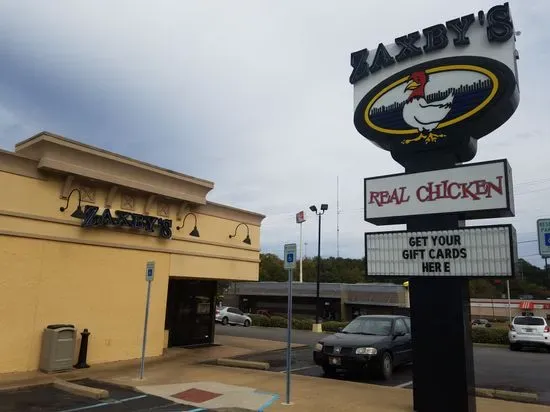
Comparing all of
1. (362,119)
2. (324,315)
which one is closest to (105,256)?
(362,119)

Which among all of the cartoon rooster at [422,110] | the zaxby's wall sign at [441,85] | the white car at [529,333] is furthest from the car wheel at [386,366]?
the white car at [529,333]

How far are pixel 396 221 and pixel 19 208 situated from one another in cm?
883

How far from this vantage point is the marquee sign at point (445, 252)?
776cm

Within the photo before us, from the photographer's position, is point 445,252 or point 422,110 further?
point 422,110

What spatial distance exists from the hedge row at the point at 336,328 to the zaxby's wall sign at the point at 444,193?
17284 millimetres

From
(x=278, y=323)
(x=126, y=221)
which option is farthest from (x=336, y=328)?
(x=126, y=221)

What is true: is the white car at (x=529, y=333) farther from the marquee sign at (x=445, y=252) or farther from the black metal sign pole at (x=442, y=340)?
the marquee sign at (x=445, y=252)

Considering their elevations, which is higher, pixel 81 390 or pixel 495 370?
Result: pixel 495 370

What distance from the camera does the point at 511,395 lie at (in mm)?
9852

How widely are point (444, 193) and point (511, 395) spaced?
466cm

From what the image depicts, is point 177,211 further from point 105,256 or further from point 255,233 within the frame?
point 255,233

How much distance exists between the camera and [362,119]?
31.4ft

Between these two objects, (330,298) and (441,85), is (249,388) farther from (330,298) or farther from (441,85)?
(330,298)

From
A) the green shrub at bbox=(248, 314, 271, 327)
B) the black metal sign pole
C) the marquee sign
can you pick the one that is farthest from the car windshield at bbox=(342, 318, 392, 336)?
the green shrub at bbox=(248, 314, 271, 327)
